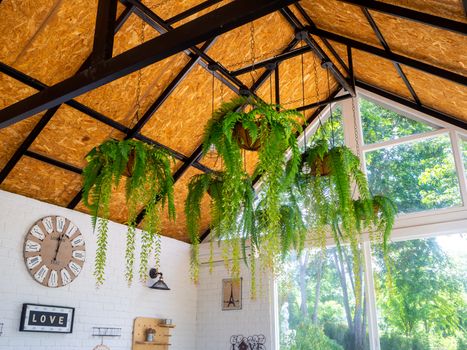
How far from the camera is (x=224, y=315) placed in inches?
277

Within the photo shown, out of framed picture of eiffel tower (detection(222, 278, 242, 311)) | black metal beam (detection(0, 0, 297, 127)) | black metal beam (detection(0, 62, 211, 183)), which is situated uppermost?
black metal beam (detection(0, 62, 211, 183))

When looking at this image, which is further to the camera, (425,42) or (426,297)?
(426,297)

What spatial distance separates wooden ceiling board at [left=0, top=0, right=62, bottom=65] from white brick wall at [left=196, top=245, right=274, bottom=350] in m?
4.18

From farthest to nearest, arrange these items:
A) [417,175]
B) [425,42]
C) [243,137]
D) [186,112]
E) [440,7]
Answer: [417,175] → [186,112] → [425,42] → [440,7] → [243,137]

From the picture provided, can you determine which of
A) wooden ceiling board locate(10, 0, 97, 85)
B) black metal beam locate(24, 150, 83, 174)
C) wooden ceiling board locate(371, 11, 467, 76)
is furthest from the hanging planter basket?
black metal beam locate(24, 150, 83, 174)

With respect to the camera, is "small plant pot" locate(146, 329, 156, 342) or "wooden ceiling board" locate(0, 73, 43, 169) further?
"small plant pot" locate(146, 329, 156, 342)

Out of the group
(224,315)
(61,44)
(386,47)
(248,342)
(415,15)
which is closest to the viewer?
(415,15)

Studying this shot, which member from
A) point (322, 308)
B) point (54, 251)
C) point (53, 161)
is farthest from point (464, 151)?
point (54, 251)

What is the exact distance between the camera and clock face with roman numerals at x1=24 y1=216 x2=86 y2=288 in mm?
5277

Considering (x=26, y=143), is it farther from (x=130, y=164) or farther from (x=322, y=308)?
(x=322, y=308)

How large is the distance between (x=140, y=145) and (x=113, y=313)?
11.6ft

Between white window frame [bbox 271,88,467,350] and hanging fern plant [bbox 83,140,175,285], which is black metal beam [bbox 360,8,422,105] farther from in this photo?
hanging fern plant [bbox 83,140,175,285]

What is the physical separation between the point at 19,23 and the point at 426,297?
507 cm

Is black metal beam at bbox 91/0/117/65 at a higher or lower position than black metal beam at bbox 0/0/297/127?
higher
